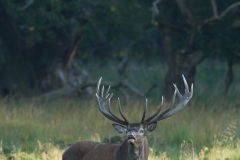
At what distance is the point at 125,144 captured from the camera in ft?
31.5

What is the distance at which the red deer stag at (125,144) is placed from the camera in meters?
9.28

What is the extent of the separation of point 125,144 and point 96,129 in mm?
4810

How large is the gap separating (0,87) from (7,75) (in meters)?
0.58

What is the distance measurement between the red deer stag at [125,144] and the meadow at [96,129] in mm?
1093

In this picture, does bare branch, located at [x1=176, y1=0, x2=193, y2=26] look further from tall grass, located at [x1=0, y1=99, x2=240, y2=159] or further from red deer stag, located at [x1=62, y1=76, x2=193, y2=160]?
red deer stag, located at [x1=62, y1=76, x2=193, y2=160]

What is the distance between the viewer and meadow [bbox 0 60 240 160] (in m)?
12.1

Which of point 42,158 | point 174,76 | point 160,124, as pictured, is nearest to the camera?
point 42,158

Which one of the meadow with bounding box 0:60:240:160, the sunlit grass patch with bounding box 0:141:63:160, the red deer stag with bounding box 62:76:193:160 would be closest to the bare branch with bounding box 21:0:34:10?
the meadow with bounding box 0:60:240:160

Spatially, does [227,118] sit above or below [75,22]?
below

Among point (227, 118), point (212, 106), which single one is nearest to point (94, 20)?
point (212, 106)

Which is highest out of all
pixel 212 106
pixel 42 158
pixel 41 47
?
pixel 41 47

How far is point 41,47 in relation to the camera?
2225cm

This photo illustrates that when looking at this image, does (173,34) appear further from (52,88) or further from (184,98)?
(184,98)

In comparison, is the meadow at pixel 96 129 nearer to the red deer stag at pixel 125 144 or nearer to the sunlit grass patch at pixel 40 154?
the sunlit grass patch at pixel 40 154
